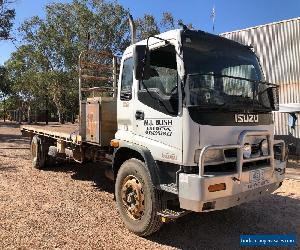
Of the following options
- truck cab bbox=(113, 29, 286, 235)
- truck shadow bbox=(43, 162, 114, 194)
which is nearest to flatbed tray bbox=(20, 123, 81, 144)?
truck shadow bbox=(43, 162, 114, 194)

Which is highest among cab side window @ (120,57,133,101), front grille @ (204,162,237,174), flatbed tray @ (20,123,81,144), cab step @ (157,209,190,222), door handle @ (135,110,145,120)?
cab side window @ (120,57,133,101)

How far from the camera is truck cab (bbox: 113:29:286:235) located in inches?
178

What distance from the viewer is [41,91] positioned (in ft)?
109

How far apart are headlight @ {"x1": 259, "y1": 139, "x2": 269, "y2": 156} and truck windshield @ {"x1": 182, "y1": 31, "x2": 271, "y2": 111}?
0.48 meters

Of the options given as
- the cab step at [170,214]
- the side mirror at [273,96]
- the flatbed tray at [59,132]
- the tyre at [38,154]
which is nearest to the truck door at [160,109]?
the cab step at [170,214]

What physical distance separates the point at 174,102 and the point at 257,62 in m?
1.94

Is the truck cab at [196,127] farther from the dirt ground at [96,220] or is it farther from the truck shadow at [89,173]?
the truck shadow at [89,173]

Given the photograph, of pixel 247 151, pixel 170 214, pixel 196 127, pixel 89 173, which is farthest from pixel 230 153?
pixel 89 173

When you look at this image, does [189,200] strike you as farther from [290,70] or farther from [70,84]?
[70,84]

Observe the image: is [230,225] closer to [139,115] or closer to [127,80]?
[139,115]

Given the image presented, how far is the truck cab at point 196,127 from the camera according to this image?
4523 mm

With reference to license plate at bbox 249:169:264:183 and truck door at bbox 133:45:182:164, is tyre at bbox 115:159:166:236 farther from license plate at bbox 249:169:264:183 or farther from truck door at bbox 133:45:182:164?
license plate at bbox 249:169:264:183

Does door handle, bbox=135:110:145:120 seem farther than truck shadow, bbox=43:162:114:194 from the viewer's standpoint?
No

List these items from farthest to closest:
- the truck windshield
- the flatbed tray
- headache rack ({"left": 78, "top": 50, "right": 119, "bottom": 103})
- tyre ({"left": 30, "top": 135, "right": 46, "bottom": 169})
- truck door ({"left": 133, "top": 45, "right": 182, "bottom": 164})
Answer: tyre ({"left": 30, "top": 135, "right": 46, "bottom": 169}) < the flatbed tray < headache rack ({"left": 78, "top": 50, "right": 119, "bottom": 103}) < truck door ({"left": 133, "top": 45, "right": 182, "bottom": 164}) < the truck windshield
